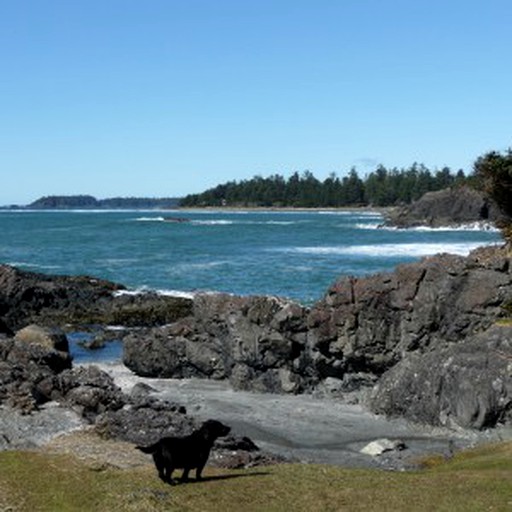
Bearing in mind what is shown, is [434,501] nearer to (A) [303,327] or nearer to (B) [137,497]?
(B) [137,497]

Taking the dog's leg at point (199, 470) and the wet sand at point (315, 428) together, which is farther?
the wet sand at point (315, 428)

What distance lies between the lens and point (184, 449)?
76.8 ft

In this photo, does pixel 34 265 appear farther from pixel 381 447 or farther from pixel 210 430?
pixel 210 430

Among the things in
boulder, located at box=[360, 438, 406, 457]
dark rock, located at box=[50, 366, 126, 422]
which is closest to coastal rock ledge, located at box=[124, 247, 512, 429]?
boulder, located at box=[360, 438, 406, 457]

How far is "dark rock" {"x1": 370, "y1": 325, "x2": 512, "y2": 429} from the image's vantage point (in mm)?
37344

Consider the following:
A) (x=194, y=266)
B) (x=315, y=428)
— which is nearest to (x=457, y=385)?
(x=315, y=428)

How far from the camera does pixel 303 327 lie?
49875 millimetres

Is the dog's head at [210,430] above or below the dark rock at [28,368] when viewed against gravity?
above

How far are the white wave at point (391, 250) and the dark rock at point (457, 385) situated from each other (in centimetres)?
8930

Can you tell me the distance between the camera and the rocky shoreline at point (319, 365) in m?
36.3

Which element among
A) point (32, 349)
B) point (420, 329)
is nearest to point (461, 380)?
point (420, 329)

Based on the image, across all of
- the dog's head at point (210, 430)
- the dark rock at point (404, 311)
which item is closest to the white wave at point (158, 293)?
the dark rock at point (404, 311)

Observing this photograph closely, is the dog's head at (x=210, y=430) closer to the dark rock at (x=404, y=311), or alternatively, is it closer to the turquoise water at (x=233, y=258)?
the dark rock at (x=404, y=311)

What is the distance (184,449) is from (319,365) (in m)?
26.1
